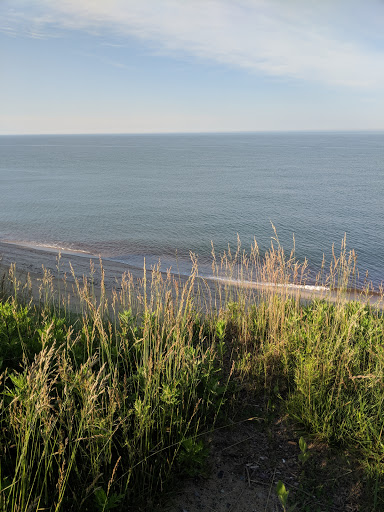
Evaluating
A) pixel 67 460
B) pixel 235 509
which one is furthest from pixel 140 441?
pixel 235 509

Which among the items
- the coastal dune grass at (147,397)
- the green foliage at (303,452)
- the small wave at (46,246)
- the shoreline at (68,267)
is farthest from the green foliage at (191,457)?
the small wave at (46,246)

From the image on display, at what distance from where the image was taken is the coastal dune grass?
285 cm

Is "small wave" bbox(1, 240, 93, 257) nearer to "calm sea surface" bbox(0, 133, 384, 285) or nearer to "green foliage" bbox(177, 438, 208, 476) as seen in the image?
"calm sea surface" bbox(0, 133, 384, 285)

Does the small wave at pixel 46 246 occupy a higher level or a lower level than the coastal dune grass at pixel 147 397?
lower

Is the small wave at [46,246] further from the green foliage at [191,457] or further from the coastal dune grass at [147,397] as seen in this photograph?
the green foliage at [191,457]

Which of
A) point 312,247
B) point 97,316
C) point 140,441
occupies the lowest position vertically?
point 312,247

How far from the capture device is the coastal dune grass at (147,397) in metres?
2.85

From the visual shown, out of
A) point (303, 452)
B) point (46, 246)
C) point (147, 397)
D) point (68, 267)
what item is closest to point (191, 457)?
point (147, 397)

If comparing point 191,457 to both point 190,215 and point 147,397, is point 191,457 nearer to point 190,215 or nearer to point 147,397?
point 147,397

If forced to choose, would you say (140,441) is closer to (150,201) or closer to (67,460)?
(67,460)

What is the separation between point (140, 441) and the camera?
3467mm

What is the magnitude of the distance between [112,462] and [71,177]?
170ft

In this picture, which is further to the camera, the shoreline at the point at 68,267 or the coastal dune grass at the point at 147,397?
the shoreline at the point at 68,267

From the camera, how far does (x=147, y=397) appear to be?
11.7 ft
